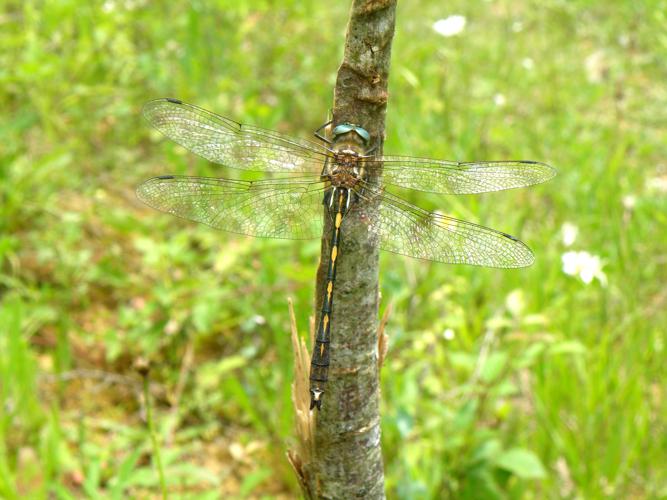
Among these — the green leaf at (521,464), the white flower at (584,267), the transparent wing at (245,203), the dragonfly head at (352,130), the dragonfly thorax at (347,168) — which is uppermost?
the dragonfly head at (352,130)

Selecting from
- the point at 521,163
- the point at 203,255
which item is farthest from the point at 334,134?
the point at 203,255

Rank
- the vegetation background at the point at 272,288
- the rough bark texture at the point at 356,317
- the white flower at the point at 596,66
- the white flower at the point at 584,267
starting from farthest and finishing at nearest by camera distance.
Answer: the white flower at the point at 596,66, the white flower at the point at 584,267, the vegetation background at the point at 272,288, the rough bark texture at the point at 356,317

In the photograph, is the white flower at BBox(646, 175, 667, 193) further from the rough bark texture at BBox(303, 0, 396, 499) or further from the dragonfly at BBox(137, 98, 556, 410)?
the rough bark texture at BBox(303, 0, 396, 499)

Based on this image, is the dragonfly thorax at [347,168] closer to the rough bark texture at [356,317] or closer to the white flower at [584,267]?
the rough bark texture at [356,317]

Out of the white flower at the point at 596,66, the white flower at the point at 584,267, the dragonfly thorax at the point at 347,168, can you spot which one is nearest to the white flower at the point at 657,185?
the white flower at the point at 584,267

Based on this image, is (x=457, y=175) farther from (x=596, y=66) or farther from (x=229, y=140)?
(x=596, y=66)

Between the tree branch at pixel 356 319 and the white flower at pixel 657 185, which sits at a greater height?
the white flower at pixel 657 185
